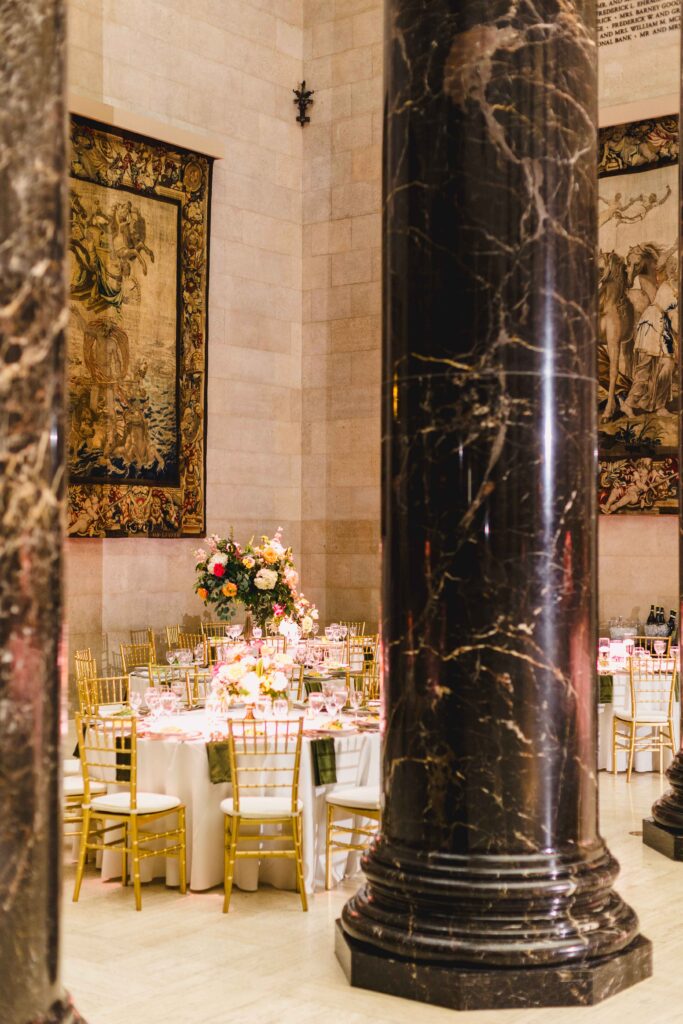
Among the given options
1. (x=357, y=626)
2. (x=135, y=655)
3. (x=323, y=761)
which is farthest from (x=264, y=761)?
(x=357, y=626)

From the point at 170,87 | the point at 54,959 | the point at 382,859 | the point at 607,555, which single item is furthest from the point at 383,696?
the point at 170,87

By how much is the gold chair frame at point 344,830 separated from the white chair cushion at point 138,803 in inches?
34.3

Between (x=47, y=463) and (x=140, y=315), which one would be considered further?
(x=140, y=315)

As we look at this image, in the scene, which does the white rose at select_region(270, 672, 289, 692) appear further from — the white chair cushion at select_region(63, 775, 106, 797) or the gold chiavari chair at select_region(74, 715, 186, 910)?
the white chair cushion at select_region(63, 775, 106, 797)

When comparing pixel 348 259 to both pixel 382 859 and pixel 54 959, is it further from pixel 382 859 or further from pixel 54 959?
pixel 54 959

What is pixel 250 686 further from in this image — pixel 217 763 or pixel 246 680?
pixel 217 763

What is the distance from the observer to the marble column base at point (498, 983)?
4.93 metres

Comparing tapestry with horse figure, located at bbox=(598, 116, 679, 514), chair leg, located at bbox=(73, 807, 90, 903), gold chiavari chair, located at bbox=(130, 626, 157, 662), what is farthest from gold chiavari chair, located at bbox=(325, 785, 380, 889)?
tapestry with horse figure, located at bbox=(598, 116, 679, 514)

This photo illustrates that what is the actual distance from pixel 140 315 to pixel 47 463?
11656mm

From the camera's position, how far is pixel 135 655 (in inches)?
549

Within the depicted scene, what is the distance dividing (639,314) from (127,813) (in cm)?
914

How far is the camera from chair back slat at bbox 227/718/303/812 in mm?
7055

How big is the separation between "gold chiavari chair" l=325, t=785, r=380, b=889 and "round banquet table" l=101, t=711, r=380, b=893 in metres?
0.08

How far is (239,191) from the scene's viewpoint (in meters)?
15.5
